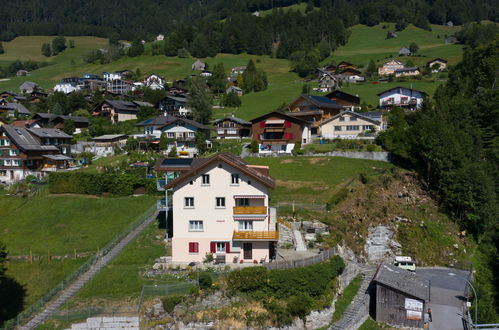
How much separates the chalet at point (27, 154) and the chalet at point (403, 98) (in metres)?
69.5

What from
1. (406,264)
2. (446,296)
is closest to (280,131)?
(406,264)

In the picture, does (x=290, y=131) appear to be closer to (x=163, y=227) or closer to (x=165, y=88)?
(x=163, y=227)

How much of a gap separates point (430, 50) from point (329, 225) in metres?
154

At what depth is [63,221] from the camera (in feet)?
162

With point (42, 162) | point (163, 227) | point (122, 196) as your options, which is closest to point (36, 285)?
point (163, 227)

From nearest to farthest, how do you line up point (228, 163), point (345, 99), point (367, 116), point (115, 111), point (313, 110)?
point (228, 163)
point (367, 116)
point (313, 110)
point (345, 99)
point (115, 111)

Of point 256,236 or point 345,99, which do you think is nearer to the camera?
point 256,236

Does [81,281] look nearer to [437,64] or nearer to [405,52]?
Result: [437,64]

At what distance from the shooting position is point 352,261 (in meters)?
42.7

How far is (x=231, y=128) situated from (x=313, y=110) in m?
17.2

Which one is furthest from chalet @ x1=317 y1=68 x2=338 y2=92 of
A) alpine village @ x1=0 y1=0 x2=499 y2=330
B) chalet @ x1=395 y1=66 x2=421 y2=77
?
alpine village @ x1=0 y1=0 x2=499 y2=330

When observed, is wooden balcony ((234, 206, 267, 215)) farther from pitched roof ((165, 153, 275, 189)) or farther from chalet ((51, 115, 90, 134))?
chalet ((51, 115, 90, 134))

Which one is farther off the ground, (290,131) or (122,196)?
(290,131)

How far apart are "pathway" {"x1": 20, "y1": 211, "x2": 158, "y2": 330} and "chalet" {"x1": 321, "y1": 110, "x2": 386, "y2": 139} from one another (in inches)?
1765
